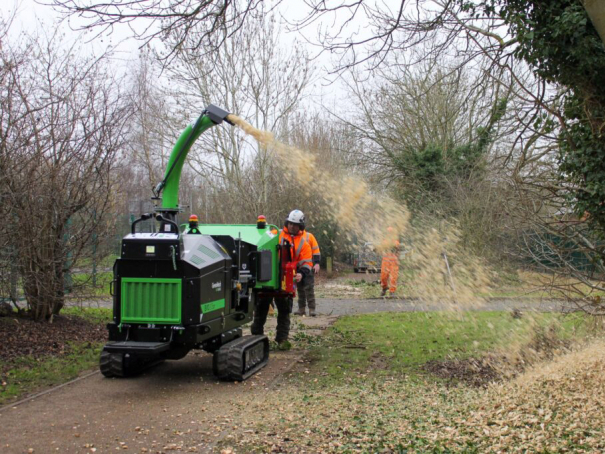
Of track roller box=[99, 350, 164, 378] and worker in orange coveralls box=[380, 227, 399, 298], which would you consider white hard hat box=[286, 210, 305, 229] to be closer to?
track roller box=[99, 350, 164, 378]

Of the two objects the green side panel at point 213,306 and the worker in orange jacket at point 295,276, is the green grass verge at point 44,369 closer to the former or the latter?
the green side panel at point 213,306

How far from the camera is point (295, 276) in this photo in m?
8.98

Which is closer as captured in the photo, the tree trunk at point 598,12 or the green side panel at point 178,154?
the tree trunk at point 598,12

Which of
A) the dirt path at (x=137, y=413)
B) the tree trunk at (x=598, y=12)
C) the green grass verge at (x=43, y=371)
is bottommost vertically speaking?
the dirt path at (x=137, y=413)

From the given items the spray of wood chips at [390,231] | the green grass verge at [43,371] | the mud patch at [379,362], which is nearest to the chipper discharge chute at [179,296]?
the green grass verge at [43,371]

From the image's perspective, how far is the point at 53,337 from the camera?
31.1 feet

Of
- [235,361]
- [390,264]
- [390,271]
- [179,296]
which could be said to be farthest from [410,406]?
[390,271]

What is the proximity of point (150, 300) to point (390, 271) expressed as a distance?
10.0 metres

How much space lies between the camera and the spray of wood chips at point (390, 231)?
968cm

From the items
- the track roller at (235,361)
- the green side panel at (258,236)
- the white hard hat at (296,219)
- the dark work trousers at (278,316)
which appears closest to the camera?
the track roller at (235,361)

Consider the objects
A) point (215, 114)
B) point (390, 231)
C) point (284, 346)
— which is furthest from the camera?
point (390, 231)


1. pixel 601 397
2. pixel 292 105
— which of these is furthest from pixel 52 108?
pixel 292 105

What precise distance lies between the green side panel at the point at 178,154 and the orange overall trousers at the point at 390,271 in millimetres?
8171

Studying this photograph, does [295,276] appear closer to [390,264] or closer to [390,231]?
[390,231]
